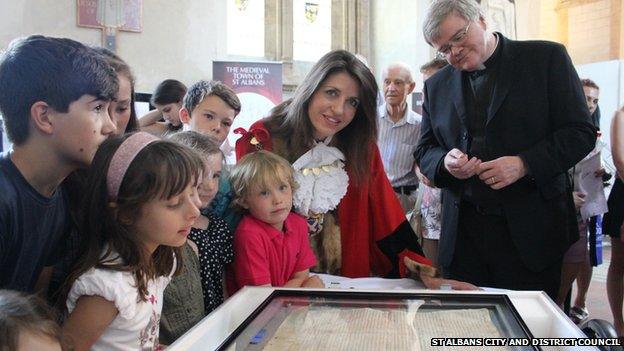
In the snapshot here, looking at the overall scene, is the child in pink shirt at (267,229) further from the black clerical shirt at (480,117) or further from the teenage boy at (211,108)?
the teenage boy at (211,108)

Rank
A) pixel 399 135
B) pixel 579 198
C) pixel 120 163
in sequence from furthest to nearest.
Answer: pixel 399 135, pixel 579 198, pixel 120 163

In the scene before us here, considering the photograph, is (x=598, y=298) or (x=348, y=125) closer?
(x=348, y=125)

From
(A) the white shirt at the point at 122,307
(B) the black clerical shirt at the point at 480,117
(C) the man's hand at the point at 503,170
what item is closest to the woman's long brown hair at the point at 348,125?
(B) the black clerical shirt at the point at 480,117

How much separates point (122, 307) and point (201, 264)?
1.88ft

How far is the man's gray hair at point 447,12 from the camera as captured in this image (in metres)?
2.30

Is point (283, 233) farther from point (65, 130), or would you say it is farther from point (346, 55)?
point (65, 130)

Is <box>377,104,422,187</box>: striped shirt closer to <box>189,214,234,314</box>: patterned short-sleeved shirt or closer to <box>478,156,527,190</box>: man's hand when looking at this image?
<box>478,156,527,190</box>: man's hand

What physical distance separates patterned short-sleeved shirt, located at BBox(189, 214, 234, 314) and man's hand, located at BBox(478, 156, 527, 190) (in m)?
0.98

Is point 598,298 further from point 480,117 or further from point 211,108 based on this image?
point 211,108

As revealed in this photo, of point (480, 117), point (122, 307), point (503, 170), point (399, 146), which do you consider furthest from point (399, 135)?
point (122, 307)

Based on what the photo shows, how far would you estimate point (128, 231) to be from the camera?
1461 mm

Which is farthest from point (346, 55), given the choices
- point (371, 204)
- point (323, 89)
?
point (371, 204)

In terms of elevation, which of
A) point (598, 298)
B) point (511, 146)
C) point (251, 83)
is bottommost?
point (598, 298)

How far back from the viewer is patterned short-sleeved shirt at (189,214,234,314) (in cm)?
194
